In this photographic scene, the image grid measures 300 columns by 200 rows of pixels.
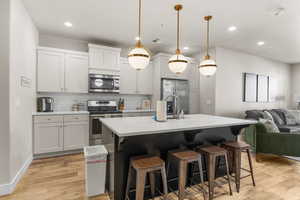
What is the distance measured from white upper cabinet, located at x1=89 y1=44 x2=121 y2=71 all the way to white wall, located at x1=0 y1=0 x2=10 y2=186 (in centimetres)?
177

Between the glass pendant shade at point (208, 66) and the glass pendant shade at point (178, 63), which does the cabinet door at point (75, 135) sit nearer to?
the glass pendant shade at point (178, 63)

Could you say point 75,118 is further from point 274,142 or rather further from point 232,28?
point 274,142

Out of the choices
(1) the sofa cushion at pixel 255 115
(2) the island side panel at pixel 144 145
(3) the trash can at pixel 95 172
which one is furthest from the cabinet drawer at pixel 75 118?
(1) the sofa cushion at pixel 255 115

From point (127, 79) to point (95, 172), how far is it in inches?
112

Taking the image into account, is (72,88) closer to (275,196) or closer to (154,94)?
(154,94)

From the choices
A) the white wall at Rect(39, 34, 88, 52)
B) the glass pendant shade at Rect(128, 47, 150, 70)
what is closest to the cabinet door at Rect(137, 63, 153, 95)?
the white wall at Rect(39, 34, 88, 52)

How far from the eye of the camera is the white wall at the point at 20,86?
→ 2.19 meters

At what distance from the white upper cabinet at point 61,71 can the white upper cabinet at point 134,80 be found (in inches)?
39.1

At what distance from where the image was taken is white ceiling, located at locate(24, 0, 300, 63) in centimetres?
249

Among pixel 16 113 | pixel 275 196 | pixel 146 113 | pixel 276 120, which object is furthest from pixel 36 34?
pixel 276 120

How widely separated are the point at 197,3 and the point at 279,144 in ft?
10.3

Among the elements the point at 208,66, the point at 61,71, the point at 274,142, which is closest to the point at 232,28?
the point at 208,66

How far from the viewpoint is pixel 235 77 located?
4828 millimetres

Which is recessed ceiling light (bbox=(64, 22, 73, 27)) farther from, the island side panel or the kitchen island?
the island side panel
